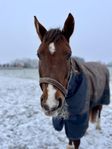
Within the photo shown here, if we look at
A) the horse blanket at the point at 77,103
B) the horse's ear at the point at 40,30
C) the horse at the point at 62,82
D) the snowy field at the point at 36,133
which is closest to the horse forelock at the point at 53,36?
the horse at the point at 62,82

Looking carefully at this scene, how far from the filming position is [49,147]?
19.6ft

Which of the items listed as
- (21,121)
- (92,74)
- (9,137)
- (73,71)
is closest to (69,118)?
(73,71)

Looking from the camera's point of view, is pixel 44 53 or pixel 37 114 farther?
pixel 37 114

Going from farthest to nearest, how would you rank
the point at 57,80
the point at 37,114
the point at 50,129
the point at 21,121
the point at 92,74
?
the point at 37,114
the point at 21,121
the point at 50,129
the point at 92,74
the point at 57,80

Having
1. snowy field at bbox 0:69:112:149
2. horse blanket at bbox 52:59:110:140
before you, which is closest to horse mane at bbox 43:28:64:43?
horse blanket at bbox 52:59:110:140

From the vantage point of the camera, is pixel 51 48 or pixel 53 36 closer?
pixel 51 48

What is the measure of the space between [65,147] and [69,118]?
1.35 meters

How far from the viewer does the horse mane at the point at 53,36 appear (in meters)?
3.96

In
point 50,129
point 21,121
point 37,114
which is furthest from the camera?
point 37,114

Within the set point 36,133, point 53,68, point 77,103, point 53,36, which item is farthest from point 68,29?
point 36,133

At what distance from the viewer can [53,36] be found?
3.98m

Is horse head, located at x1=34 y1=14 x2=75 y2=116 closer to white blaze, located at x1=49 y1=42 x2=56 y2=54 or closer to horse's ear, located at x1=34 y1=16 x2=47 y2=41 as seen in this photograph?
white blaze, located at x1=49 y1=42 x2=56 y2=54

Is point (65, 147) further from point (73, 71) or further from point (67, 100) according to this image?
point (73, 71)

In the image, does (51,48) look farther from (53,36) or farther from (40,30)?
(40,30)
